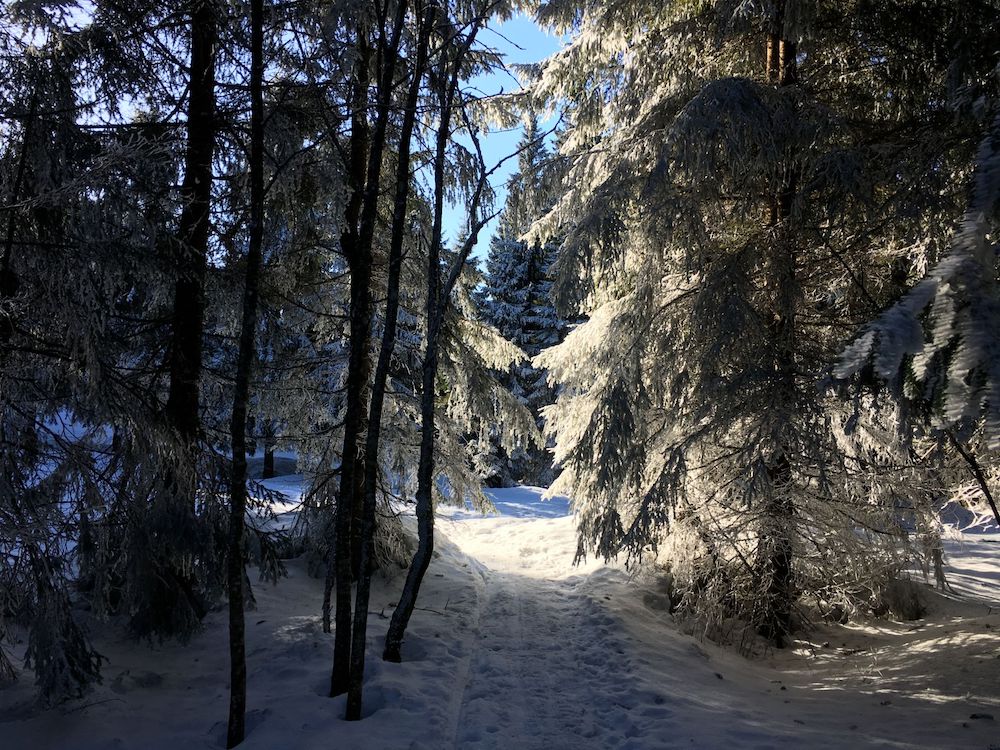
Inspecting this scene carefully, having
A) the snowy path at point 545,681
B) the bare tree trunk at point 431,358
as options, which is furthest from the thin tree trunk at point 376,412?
the snowy path at point 545,681

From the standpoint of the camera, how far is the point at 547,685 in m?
5.72

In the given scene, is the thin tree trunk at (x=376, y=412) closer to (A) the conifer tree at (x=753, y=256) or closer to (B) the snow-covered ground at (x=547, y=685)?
(B) the snow-covered ground at (x=547, y=685)

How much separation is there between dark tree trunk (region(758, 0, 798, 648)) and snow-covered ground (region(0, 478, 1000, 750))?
703 millimetres

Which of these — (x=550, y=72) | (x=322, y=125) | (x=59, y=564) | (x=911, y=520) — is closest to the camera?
(x=59, y=564)

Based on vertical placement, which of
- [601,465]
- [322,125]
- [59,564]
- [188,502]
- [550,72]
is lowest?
[59,564]

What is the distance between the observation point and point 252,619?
6.78m

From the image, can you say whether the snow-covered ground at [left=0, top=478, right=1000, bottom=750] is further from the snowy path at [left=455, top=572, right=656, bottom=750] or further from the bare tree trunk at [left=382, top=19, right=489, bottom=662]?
the bare tree trunk at [left=382, top=19, right=489, bottom=662]

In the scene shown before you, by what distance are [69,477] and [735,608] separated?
742 centimetres

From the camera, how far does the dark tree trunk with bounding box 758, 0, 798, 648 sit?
239 inches

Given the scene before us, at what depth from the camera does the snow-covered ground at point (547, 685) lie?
4594 millimetres

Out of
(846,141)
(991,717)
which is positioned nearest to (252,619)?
(991,717)

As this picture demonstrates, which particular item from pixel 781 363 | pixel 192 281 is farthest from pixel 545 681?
pixel 192 281

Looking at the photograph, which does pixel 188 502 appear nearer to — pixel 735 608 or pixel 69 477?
pixel 69 477

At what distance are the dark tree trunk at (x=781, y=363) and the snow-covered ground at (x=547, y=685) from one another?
70cm
